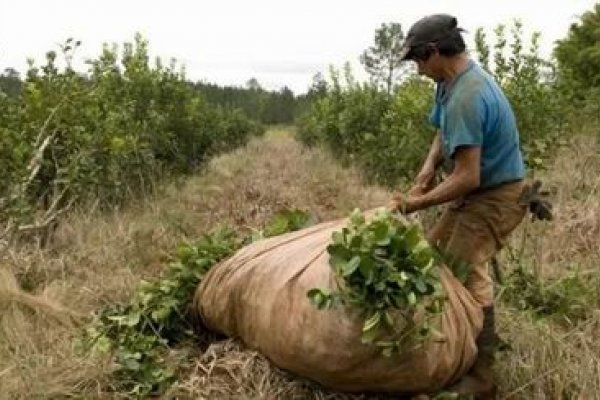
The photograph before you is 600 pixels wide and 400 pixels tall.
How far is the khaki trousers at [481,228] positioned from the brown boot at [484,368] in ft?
0.37

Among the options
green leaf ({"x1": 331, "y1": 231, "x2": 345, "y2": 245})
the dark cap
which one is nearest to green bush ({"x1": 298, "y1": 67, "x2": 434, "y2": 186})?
the dark cap

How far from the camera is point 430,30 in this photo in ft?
13.0

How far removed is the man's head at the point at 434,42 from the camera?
3953mm

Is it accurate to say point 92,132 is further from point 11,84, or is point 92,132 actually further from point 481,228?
point 481,228

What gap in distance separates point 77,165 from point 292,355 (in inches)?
178

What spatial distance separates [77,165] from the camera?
25.2 ft

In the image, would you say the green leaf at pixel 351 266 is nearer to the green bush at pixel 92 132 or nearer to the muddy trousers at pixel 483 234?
the muddy trousers at pixel 483 234

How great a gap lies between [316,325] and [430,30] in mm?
1491

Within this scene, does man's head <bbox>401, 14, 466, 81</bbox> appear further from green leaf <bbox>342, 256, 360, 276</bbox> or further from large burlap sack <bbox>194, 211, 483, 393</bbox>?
green leaf <bbox>342, 256, 360, 276</bbox>

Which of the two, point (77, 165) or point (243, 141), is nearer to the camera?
point (77, 165)

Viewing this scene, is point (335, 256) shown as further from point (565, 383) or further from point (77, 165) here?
point (77, 165)

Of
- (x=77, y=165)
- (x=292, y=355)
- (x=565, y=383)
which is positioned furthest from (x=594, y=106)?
(x=292, y=355)

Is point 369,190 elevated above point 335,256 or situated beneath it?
situated beneath

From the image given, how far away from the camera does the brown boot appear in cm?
407
